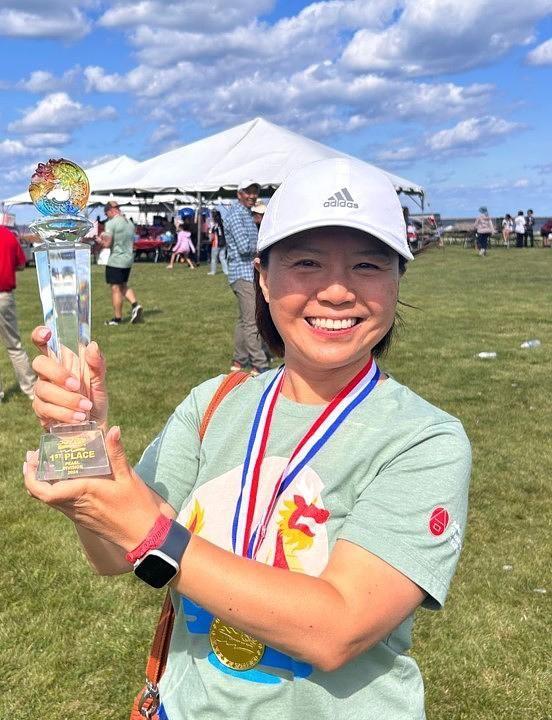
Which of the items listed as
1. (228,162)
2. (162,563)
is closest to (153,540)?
(162,563)

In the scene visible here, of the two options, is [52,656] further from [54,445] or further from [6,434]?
[6,434]

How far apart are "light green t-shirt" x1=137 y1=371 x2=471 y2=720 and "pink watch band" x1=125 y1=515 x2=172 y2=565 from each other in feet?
1.09

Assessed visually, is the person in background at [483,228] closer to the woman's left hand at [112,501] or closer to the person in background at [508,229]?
the person in background at [508,229]

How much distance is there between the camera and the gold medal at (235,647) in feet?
4.81

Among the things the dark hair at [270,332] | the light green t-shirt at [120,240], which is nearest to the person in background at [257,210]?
the light green t-shirt at [120,240]

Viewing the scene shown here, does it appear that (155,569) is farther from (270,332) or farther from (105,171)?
(105,171)

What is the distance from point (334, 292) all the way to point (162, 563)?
666 millimetres

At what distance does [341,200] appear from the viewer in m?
1.50

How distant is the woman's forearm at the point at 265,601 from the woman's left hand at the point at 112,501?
10 cm

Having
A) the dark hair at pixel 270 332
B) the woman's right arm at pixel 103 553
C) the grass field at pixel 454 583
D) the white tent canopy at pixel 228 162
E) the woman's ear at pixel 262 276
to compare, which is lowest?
the grass field at pixel 454 583

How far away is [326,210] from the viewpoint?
1498 mm

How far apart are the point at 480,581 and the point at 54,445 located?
371 cm

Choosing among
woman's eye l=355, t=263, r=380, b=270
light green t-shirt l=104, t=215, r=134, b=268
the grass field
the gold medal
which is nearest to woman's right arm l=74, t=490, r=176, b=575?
the gold medal

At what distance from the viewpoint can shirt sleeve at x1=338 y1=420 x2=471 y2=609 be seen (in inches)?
53.8
